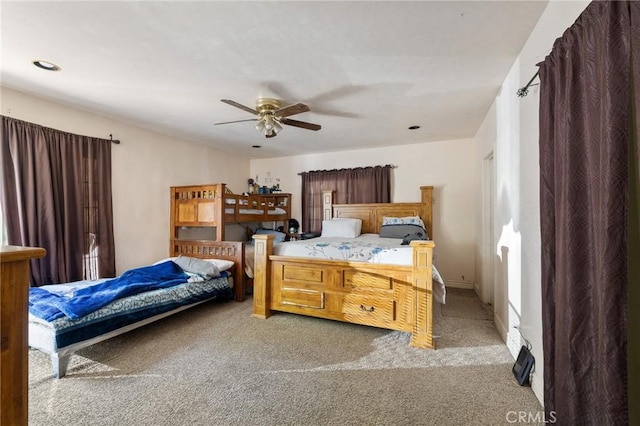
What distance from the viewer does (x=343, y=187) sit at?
4898 mm

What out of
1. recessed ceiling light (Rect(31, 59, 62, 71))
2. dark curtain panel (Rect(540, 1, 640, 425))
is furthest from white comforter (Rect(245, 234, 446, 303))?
recessed ceiling light (Rect(31, 59, 62, 71))

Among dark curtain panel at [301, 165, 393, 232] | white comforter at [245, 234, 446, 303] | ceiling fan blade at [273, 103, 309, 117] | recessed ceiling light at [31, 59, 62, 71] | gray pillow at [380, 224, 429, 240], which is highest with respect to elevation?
recessed ceiling light at [31, 59, 62, 71]

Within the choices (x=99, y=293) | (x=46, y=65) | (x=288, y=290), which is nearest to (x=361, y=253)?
(x=288, y=290)

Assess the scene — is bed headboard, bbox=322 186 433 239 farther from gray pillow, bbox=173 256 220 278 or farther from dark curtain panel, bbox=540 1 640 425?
dark curtain panel, bbox=540 1 640 425

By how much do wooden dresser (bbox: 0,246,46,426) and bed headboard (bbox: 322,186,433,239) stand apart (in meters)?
4.25

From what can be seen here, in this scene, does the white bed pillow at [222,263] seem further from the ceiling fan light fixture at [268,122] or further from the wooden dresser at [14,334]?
the wooden dresser at [14,334]

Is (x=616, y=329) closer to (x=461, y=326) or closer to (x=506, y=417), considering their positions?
(x=506, y=417)

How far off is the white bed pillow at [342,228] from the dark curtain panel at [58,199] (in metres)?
2.89

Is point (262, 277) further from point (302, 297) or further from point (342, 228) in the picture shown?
point (342, 228)

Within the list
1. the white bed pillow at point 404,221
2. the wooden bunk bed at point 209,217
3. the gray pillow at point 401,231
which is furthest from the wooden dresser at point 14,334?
the white bed pillow at point 404,221

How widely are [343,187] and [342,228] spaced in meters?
0.98

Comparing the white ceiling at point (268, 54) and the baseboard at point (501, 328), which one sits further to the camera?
the baseboard at point (501, 328)

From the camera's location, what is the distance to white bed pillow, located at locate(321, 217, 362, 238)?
4.18 meters

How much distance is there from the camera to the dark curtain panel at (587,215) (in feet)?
2.86
